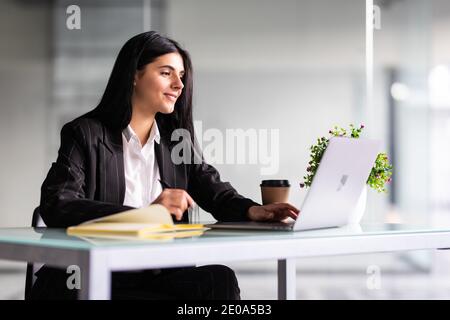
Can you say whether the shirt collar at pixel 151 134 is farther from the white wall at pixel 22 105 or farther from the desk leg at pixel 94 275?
the white wall at pixel 22 105

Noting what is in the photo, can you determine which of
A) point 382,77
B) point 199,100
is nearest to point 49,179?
point 199,100

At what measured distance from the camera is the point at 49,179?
5.55 feet

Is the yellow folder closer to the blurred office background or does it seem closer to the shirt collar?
the shirt collar

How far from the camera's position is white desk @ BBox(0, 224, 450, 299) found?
1.03 m

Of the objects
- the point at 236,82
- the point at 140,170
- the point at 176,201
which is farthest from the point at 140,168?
the point at 236,82

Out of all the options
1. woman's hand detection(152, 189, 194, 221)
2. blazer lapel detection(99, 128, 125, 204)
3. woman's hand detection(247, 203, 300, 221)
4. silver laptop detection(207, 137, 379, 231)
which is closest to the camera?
silver laptop detection(207, 137, 379, 231)

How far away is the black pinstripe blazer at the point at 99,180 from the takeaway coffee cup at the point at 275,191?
0.31ft

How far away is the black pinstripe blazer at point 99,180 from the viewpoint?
1.56m

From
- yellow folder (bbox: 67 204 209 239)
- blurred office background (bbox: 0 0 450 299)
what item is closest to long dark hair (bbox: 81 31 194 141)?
yellow folder (bbox: 67 204 209 239)

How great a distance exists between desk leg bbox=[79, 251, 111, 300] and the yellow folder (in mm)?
159

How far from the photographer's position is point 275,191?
180cm

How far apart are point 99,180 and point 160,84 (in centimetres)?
37

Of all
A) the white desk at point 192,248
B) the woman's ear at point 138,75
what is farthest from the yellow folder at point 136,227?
the woman's ear at point 138,75
